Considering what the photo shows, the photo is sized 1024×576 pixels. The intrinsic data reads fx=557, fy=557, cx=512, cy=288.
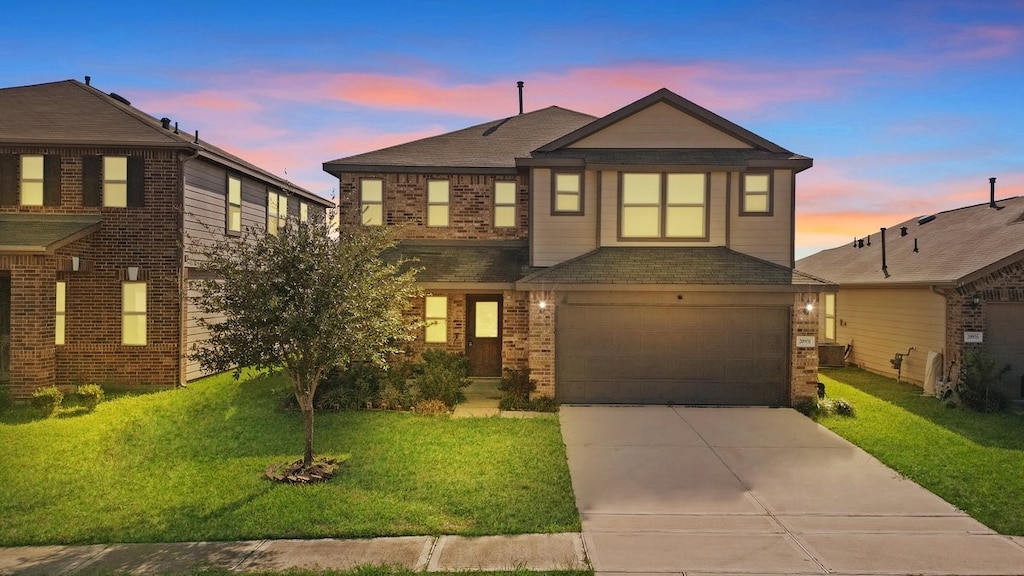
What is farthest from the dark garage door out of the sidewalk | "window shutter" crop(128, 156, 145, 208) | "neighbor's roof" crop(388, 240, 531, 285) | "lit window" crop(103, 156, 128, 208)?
"lit window" crop(103, 156, 128, 208)

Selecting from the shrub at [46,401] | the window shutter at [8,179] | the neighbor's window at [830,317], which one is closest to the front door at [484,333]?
the shrub at [46,401]

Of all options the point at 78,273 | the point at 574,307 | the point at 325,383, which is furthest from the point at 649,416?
the point at 78,273

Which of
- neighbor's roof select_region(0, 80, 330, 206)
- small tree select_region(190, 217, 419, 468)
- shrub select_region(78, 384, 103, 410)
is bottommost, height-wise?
shrub select_region(78, 384, 103, 410)

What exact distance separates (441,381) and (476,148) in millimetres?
7852

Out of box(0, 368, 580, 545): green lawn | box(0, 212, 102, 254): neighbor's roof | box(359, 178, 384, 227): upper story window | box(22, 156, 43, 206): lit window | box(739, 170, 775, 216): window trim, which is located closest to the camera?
box(0, 368, 580, 545): green lawn

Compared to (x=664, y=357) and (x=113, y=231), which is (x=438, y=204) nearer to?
(x=664, y=357)

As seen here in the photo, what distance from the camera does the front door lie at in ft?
50.7

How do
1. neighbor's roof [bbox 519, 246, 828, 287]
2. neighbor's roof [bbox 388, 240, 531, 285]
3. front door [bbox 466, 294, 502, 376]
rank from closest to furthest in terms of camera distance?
1. neighbor's roof [bbox 519, 246, 828, 287]
2. neighbor's roof [bbox 388, 240, 531, 285]
3. front door [bbox 466, 294, 502, 376]

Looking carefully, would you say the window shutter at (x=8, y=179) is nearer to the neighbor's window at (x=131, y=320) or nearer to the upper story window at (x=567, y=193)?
the neighbor's window at (x=131, y=320)

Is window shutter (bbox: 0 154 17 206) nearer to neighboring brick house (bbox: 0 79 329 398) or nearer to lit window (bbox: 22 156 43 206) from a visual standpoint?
neighboring brick house (bbox: 0 79 329 398)

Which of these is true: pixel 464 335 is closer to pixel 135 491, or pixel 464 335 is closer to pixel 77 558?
pixel 135 491

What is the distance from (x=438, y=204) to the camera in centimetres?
1597

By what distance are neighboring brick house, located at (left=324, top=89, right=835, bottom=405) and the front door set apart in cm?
4

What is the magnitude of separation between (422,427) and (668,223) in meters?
7.88
